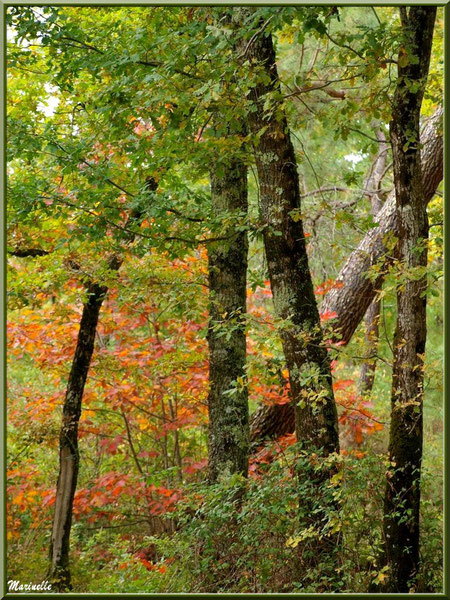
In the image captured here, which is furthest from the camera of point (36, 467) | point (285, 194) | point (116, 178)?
point (36, 467)

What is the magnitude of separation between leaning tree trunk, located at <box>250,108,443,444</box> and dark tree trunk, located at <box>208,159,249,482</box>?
75cm

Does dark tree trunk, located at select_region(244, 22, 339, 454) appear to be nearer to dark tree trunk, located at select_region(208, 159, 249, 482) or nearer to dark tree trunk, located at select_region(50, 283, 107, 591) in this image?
dark tree trunk, located at select_region(208, 159, 249, 482)

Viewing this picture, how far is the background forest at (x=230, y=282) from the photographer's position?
3.53 metres

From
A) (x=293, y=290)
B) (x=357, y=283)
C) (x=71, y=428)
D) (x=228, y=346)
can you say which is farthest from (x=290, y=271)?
(x=71, y=428)

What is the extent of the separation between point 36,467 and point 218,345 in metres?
3.72

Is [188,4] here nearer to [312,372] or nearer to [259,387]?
[312,372]

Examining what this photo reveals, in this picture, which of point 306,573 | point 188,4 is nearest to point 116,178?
point 188,4

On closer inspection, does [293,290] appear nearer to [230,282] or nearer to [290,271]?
[290,271]

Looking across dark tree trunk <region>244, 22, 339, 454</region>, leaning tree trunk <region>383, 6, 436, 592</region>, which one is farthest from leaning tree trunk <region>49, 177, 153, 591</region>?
leaning tree trunk <region>383, 6, 436, 592</region>

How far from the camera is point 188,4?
3.42 metres

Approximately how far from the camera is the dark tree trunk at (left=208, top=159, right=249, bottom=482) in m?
4.44

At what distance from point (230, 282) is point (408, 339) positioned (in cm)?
140

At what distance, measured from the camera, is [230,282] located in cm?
465

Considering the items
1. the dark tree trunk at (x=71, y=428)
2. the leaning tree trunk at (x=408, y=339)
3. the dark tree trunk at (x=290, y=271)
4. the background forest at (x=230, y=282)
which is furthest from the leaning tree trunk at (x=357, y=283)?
the dark tree trunk at (x=71, y=428)
